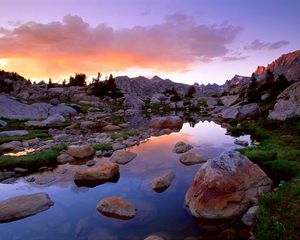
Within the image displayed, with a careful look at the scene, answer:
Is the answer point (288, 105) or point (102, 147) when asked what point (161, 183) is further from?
point (288, 105)

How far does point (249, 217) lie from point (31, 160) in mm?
16173

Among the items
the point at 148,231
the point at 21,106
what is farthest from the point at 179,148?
the point at 21,106

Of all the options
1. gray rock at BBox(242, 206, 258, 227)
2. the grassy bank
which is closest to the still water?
gray rock at BBox(242, 206, 258, 227)

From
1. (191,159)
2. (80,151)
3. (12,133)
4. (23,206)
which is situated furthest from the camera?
(12,133)

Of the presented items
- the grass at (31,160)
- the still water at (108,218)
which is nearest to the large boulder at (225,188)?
the still water at (108,218)

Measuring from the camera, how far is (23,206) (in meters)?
13.6

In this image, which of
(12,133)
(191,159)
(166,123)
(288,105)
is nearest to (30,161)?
(191,159)

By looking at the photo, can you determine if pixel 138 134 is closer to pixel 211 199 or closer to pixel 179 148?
pixel 179 148

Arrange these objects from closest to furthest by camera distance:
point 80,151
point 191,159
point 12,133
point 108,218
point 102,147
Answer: point 108,218, point 191,159, point 80,151, point 102,147, point 12,133

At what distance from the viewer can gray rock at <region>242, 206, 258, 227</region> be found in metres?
11.3

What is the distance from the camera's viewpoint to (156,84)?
199 meters

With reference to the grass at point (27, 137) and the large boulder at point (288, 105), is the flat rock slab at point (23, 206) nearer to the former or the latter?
A: the grass at point (27, 137)

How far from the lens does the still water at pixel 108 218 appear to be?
11.7 m

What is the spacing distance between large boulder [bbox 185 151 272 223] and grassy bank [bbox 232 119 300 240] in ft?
2.81
